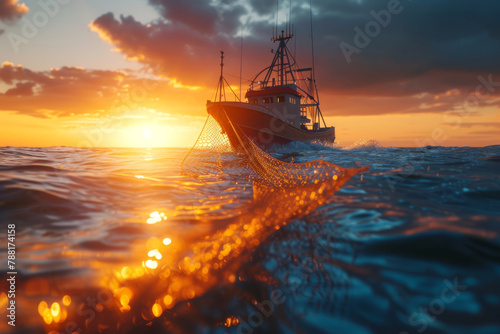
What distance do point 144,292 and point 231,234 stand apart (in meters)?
1.36

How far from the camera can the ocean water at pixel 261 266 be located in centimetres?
167

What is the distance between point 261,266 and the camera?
2285mm

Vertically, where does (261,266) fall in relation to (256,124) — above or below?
below

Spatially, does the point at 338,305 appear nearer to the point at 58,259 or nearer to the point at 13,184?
the point at 58,259

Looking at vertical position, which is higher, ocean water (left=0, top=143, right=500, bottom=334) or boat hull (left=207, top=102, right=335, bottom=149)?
boat hull (left=207, top=102, right=335, bottom=149)

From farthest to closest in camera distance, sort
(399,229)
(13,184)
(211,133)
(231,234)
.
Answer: (211,133) → (13,184) → (231,234) → (399,229)

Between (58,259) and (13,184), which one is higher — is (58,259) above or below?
below

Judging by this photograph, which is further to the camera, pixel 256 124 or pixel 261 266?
pixel 256 124

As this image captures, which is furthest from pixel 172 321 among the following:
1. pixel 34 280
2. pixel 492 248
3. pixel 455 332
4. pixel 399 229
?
pixel 492 248

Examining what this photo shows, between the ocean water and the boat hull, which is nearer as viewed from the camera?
the ocean water

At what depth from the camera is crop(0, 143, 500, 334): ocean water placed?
167cm

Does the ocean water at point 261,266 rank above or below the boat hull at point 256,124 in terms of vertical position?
below

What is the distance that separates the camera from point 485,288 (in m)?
1.87

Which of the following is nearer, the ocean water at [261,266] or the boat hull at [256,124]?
the ocean water at [261,266]
